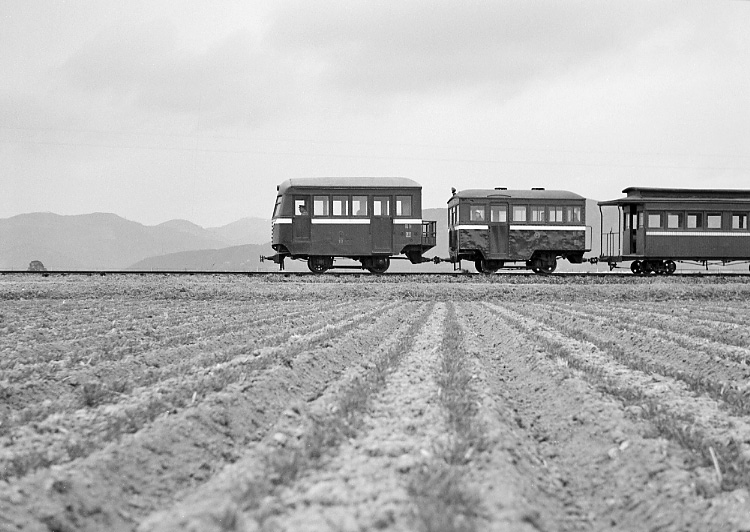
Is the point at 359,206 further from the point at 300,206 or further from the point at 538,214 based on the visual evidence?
the point at 538,214

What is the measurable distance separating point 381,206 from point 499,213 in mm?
4742

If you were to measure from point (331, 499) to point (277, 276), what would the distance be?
20143mm

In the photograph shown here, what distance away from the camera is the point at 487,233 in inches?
999

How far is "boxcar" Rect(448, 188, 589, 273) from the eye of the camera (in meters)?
25.4

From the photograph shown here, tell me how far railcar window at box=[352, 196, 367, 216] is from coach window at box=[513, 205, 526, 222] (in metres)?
5.98

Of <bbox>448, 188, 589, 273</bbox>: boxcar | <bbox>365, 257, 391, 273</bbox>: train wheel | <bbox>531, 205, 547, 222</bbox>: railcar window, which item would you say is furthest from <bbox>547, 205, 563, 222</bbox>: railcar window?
<bbox>365, 257, 391, 273</bbox>: train wheel

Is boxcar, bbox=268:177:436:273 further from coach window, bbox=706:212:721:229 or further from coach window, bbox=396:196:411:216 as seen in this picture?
coach window, bbox=706:212:721:229

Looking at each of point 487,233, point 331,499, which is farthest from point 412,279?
point 331,499

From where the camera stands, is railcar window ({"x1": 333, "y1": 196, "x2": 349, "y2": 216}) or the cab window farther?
the cab window

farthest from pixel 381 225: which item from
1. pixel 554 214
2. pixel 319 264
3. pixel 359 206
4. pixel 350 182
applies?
pixel 554 214

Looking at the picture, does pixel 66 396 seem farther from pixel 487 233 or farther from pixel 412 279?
pixel 487 233

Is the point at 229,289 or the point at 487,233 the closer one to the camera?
the point at 229,289

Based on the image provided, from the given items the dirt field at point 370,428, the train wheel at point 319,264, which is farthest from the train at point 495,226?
the dirt field at point 370,428

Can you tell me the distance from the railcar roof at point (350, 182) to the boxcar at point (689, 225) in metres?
8.19
